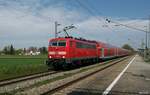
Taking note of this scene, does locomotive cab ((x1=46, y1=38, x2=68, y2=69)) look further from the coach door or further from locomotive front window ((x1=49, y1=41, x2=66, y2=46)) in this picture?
the coach door

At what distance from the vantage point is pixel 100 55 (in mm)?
50375

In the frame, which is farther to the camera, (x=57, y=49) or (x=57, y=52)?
(x=57, y=49)

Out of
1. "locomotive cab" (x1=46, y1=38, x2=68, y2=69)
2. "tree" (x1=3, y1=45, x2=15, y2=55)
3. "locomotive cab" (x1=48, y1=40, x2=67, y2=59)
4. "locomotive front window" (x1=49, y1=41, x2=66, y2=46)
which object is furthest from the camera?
"tree" (x1=3, y1=45, x2=15, y2=55)

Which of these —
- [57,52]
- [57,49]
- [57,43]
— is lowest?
[57,52]

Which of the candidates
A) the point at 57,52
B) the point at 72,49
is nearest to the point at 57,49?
the point at 57,52

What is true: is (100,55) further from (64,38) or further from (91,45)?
(64,38)

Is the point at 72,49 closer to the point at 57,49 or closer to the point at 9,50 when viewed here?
the point at 57,49

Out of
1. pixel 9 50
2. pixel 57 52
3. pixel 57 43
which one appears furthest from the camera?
pixel 9 50

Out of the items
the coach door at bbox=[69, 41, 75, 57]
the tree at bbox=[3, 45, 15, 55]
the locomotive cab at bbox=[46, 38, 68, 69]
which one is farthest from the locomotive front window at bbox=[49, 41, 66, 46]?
the tree at bbox=[3, 45, 15, 55]

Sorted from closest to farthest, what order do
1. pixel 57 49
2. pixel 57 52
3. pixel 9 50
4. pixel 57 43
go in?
pixel 57 52, pixel 57 49, pixel 57 43, pixel 9 50

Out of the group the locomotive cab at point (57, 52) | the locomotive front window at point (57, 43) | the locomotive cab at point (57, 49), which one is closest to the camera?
the locomotive cab at point (57, 52)

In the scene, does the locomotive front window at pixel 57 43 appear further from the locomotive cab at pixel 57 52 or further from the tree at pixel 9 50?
the tree at pixel 9 50

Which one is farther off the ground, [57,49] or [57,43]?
[57,43]

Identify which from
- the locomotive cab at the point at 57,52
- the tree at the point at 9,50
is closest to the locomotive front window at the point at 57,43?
the locomotive cab at the point at 57,52
